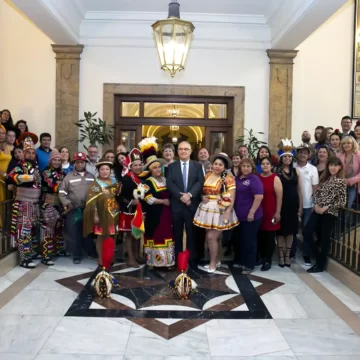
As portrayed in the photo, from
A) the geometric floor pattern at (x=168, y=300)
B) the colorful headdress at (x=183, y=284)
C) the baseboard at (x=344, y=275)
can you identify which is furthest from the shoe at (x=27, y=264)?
the baseboard at (x=344, y=275)

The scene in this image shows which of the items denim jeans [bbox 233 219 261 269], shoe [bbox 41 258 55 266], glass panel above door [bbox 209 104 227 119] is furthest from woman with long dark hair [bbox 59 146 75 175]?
glass panel above door [bbox 209 104 227 119]

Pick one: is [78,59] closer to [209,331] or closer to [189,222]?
[189,222]

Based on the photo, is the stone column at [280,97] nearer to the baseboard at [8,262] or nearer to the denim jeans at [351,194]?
the denim jeans at [351,194]

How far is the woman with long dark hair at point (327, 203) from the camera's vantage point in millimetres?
4922

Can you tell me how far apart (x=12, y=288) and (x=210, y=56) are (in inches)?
222

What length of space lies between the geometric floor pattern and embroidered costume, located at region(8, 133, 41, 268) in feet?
2.66

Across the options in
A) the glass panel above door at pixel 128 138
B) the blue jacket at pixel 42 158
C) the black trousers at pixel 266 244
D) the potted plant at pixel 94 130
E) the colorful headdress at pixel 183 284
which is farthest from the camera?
the glass panel above door at pixel 128 138

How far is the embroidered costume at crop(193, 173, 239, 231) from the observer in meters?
4.96

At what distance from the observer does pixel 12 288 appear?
442 centimetres

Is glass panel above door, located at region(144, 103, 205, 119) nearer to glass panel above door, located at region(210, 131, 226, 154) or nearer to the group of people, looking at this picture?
glass panel above door, located at region(210, 131, 226, 154)

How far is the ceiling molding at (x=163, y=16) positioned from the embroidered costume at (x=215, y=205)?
13.7ft

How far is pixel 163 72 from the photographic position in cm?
801

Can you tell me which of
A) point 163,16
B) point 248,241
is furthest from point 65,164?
point 163,16

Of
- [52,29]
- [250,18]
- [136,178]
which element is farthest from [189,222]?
[250,18]
